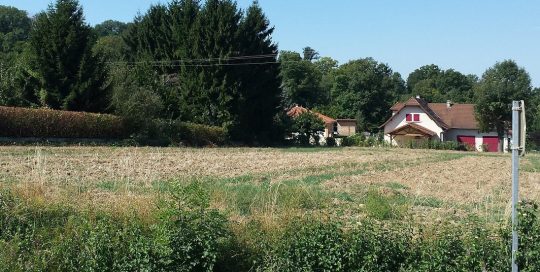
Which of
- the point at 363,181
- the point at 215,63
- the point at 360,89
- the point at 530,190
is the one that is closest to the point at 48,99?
the point at 215,63

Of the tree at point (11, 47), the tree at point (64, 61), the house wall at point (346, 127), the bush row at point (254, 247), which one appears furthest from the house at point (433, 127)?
the bush row at point (254, 247)

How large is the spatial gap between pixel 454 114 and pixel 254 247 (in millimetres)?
78597

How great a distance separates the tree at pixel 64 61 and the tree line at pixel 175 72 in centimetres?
7

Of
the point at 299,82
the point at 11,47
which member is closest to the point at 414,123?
the point at 299,82

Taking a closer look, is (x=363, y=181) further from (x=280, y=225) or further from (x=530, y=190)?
(x=280, y=225)

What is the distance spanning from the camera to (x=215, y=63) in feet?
163

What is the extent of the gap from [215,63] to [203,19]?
537 cm

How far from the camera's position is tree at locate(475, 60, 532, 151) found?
65750 mm

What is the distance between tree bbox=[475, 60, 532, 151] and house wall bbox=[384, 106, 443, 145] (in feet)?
26.9

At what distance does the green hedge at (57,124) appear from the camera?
104ft

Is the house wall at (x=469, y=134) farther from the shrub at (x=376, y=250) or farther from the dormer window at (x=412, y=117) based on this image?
the shrub at (x=376, y=250)

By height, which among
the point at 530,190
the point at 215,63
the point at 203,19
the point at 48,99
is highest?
the point at 203,19

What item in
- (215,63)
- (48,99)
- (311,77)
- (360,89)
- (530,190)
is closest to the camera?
(530,190)

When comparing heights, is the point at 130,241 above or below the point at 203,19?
below
